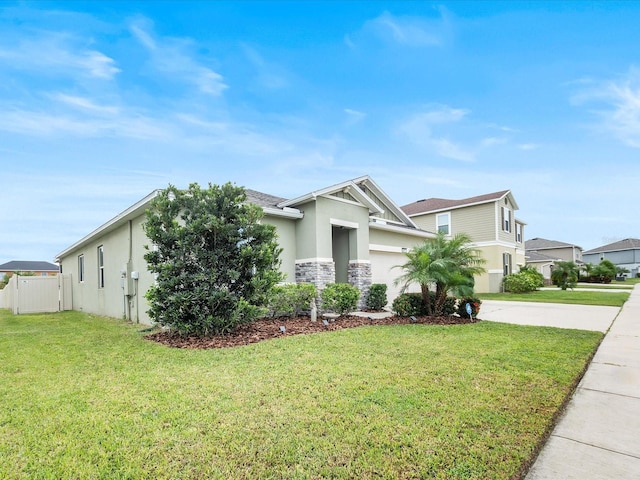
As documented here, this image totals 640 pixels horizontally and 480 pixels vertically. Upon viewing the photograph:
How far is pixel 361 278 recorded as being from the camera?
1304 centimetres

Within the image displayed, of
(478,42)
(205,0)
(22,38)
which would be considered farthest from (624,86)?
(22,38)

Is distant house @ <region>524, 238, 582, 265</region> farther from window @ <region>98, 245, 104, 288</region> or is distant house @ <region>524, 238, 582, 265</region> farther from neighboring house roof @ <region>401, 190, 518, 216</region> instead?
window @ <region>98, 245, 104, 288</region>

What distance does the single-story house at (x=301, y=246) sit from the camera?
10961 mm

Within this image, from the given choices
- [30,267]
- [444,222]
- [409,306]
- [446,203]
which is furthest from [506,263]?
[30,267]

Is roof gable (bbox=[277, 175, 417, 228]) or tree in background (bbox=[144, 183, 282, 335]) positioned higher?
roof gable (bbox=[277, 175, 417, 228])

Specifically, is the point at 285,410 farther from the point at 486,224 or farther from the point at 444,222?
the point at 444,222

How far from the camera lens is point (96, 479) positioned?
2.54 m

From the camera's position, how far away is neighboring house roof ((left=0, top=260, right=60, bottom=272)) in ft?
153

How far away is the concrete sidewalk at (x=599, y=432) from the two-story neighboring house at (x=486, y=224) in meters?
17.3

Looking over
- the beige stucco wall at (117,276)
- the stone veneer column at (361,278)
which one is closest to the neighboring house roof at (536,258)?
the stone veneer column at (361,278)

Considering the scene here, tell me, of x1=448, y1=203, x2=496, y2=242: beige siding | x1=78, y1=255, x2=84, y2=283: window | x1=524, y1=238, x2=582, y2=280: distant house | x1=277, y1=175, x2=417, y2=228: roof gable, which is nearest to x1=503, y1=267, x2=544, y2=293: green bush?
x1=448, y1=203, x2=496, y2=242: beige siding

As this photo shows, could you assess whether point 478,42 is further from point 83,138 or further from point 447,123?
point 83,138

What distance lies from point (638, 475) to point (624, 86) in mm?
13565

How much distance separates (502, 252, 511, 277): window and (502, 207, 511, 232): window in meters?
1.70
